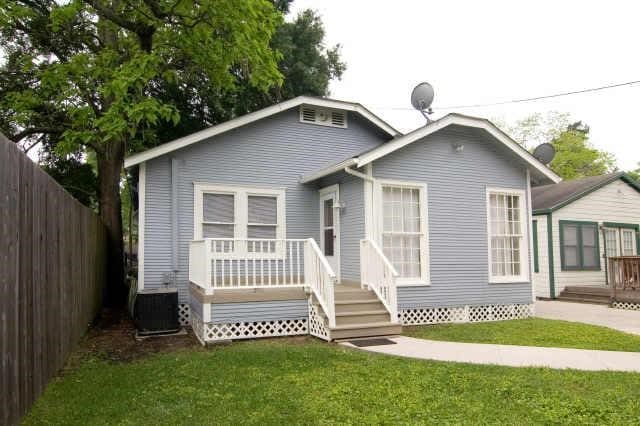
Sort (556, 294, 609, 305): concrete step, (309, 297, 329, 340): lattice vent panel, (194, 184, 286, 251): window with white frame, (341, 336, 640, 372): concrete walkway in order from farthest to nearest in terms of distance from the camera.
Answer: (556, 294, 609, 305): concrete step < (194, 184, 286, 251): window with white frame < (309, 297, 329, 340): lattice vent panel < (341, 336, 640, 372): concrete walkway

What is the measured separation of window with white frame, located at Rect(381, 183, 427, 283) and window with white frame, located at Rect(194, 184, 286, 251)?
7.62ft

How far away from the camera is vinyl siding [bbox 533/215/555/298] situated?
1357 cm

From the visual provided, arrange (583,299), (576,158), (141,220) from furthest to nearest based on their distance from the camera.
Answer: (576,158)
(583,299)
(141,220)

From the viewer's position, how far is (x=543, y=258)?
44.7 feet

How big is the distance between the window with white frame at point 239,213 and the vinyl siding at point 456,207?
2487 mm

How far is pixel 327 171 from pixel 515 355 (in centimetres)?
470

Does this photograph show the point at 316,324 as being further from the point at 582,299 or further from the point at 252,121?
the point at 582,299

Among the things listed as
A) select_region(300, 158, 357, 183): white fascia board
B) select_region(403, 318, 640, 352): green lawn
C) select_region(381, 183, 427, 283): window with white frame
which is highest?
select_region(300, 158, 357, 183): white fascia board

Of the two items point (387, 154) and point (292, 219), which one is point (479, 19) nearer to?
point (387, 154)

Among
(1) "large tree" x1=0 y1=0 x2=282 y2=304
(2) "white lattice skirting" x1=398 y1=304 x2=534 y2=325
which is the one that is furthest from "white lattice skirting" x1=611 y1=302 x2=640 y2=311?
(1) "large tree" x1=0 y1=0 x2=282 y2=304

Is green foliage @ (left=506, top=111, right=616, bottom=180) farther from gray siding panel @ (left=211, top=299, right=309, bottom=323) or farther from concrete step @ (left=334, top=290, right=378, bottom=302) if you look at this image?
gray siding panel @ (left=211, top=299, right=309, bottom=323)

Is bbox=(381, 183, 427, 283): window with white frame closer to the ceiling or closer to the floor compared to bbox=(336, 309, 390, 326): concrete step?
closer to the ceiling

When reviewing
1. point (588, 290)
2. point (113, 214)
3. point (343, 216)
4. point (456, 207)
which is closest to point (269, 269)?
point (343, 216)

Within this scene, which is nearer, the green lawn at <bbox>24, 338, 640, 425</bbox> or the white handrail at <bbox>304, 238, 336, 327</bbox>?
the green lawn at <bbox>24, 338, 640, 425</bbox>
